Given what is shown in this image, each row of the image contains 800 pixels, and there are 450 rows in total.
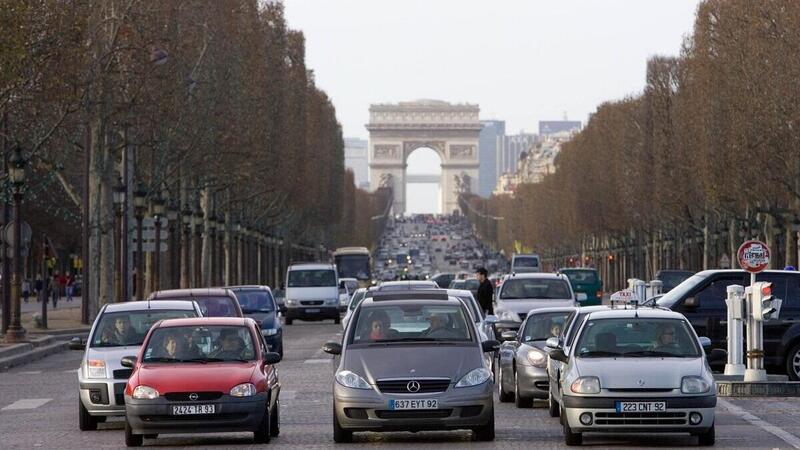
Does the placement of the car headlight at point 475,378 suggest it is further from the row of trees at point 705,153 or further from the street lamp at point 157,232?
the street lamp at point 157,232

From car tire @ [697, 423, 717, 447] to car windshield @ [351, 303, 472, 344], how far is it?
254 cm

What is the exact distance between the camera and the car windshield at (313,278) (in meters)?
64.4

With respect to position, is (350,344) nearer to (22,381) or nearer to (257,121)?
(22,381)

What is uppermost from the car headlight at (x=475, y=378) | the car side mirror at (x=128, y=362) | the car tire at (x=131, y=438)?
the car side mirror at (x=128, y=362)

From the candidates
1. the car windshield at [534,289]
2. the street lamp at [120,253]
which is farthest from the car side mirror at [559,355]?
the street lamp at [120,253]

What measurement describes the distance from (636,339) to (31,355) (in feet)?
72.7

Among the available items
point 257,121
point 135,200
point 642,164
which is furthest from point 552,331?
point 642,164

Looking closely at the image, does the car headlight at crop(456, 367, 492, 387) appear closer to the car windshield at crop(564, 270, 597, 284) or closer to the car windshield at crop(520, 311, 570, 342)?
the car windshield at crop(520, 311, 570, 342)

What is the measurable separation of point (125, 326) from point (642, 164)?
222 ft

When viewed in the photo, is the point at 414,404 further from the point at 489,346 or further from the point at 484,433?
the point at 489,346

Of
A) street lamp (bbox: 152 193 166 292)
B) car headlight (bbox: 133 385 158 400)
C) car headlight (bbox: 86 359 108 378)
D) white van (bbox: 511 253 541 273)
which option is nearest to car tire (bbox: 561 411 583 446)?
car headlight (bbox: 133 385 158 400)

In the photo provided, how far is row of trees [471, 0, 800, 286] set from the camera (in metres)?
59.5

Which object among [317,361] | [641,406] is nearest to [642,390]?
[641,406]

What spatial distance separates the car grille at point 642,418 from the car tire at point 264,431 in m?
3.30
